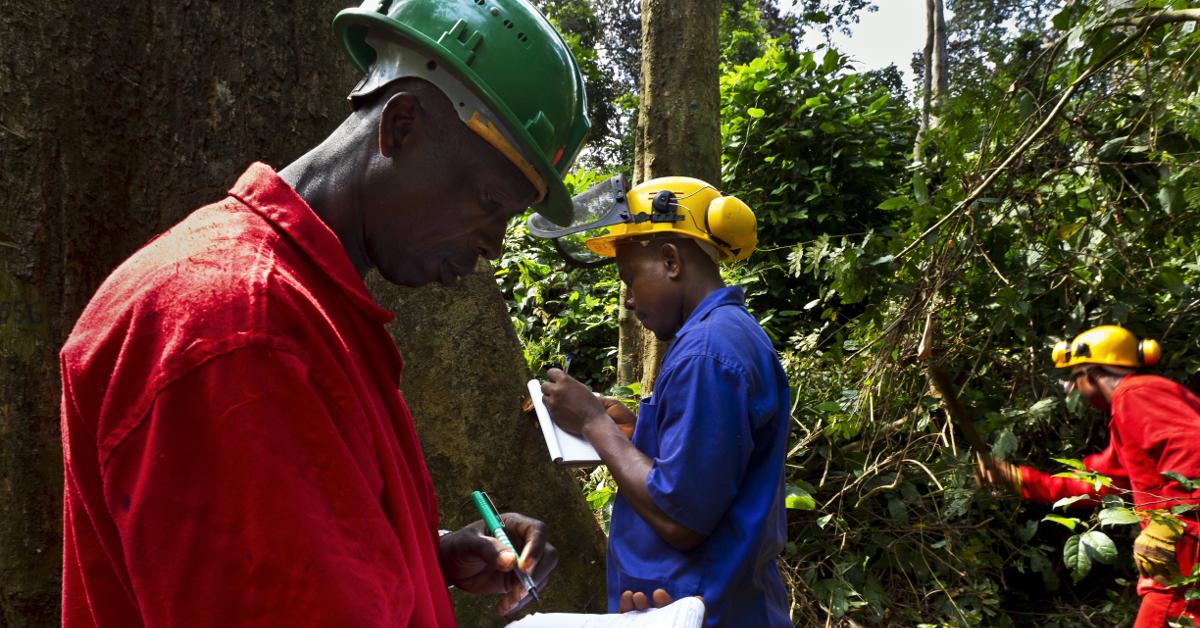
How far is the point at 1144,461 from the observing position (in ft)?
14.3

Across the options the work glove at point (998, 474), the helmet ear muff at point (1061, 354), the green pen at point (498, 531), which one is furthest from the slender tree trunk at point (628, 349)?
the green pen at point (498, 531)

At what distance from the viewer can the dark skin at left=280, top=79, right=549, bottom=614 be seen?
1365mm

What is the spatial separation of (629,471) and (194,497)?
5.22 ft

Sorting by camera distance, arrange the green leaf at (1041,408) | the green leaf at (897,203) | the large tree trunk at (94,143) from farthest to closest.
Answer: the green leaf at (1041,408), the green leaf at (897,203), the large tree trunk at (94,143)

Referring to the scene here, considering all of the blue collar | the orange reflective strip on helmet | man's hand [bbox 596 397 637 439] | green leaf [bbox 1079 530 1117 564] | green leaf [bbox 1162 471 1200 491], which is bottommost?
green leaf [bbox 1079 530 1117 564]

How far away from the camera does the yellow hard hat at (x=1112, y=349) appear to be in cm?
481

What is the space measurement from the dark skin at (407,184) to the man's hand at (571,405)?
1.14 meters

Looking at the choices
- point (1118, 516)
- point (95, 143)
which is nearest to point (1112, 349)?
point (1118, 516)

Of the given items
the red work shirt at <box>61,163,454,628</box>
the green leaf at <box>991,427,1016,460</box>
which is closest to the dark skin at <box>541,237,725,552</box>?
the red work shirt at <box>61,163,454,628</box>

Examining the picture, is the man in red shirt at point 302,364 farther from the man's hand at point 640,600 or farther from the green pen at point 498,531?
the man's hand at point 640,600

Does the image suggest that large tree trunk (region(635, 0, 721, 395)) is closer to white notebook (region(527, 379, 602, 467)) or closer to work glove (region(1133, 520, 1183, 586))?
white notebook (region(527, 379, 602, 467))

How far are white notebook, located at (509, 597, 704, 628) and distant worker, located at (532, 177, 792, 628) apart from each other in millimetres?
543

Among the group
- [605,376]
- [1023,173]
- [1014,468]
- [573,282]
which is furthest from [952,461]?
[573,282]

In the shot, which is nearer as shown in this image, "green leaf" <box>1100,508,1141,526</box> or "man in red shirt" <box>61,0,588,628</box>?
"man in red shirt" <box>61,0,588,628</box>
